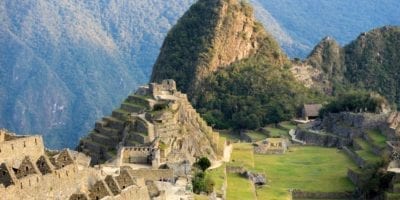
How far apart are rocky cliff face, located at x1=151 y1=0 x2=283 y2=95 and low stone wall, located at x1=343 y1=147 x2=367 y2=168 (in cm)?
3630

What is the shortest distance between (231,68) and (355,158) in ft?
152

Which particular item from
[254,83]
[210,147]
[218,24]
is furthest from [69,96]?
[218,24]

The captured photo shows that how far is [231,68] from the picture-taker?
390 feet

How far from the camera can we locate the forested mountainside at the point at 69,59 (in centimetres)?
6800

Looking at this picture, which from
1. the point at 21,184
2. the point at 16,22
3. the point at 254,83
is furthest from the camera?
the point at 254,83

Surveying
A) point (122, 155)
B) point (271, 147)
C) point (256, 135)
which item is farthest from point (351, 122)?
point (122, 155)

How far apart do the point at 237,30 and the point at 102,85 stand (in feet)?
156

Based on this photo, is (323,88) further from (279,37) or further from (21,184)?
Result: (21,184)

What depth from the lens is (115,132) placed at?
63.5m

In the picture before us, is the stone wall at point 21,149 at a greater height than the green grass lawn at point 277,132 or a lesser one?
greater

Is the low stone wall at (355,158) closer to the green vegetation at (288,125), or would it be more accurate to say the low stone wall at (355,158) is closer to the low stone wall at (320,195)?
the low stone wall at (320,195)

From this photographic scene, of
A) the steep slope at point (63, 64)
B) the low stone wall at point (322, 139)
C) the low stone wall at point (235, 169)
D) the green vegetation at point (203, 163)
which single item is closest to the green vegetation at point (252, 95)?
the low stone wall at point (322, 139)

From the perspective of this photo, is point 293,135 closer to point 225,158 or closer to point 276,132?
point 276,132

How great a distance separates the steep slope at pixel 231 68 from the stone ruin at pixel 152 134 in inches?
1259
